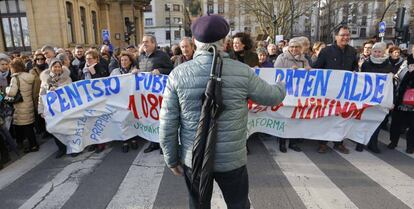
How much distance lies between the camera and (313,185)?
4.15 metres

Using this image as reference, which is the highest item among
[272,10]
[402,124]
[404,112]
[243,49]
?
[272,10]

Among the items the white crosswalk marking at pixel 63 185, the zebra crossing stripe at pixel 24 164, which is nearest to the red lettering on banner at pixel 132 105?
the white crosswalk marking at pixel 63 185

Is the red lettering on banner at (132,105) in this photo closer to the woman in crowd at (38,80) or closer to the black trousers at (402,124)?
the woman in crowd at (38,80)

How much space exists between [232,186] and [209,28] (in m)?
1.15

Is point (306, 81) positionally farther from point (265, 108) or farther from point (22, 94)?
point (22, 94)

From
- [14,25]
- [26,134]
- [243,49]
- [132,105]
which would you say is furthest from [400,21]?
[14,25]

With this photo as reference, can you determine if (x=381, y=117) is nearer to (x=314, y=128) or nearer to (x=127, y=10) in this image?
(x=314, y=128)

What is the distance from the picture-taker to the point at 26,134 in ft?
19.3

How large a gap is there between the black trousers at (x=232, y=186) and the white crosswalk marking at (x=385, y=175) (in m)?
2.38

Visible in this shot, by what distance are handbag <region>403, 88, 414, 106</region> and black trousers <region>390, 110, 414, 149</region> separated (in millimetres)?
254

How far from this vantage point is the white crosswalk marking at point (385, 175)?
3.86 metres

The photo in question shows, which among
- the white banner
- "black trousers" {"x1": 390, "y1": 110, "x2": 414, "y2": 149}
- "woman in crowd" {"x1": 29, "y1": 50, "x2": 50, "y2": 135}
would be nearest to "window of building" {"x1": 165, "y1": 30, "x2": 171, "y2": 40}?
"woman in crowd" {"x1": 29, "y1": 50, "x2": 50, "y2": 135}

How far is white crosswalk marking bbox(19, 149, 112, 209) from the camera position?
3.89 meters

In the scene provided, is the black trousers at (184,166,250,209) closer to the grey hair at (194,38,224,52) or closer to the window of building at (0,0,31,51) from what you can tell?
the grey hair at (194,38,224,52)
